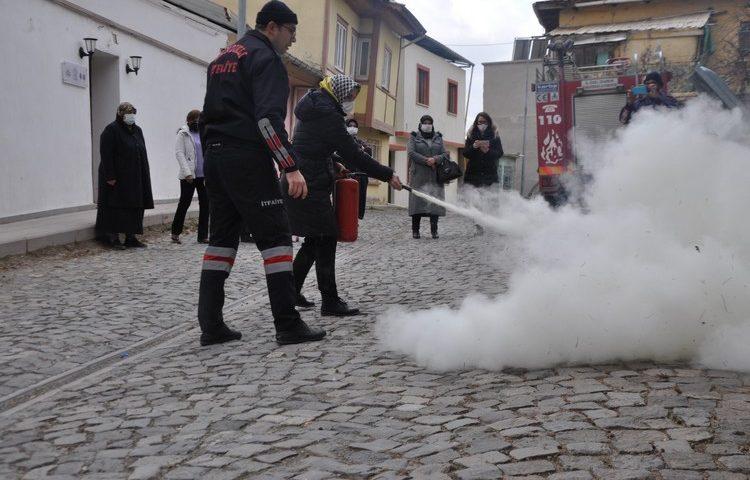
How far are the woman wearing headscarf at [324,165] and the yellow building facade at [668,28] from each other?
71.2 feet

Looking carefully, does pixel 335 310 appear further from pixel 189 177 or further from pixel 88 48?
pixel 88 48

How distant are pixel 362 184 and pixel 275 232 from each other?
780 cm

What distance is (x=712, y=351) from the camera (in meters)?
4.43

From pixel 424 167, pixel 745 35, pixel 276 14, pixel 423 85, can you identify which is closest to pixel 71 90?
pixel 424 167

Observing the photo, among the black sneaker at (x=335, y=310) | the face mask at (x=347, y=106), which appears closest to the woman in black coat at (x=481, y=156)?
the black sneaker at (x=335, y=310)

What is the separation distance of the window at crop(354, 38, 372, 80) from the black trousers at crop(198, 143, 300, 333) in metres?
24.2

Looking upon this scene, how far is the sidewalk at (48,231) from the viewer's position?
1001 centimetres

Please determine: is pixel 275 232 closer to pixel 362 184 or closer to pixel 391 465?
pixel 391 465

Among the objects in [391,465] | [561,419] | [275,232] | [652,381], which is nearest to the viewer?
[391,465]

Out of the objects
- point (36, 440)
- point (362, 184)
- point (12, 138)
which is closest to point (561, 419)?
point (36, 440)

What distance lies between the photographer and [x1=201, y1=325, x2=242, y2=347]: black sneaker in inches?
227

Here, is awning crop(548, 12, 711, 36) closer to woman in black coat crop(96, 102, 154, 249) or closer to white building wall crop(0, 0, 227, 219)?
white building wall crop(0, 0, 227, 219)

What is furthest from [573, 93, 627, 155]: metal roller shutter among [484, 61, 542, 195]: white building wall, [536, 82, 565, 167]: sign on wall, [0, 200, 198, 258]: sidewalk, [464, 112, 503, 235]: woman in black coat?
[484, 61, 542, 195]: white building wall

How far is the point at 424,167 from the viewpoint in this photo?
45.2ft
